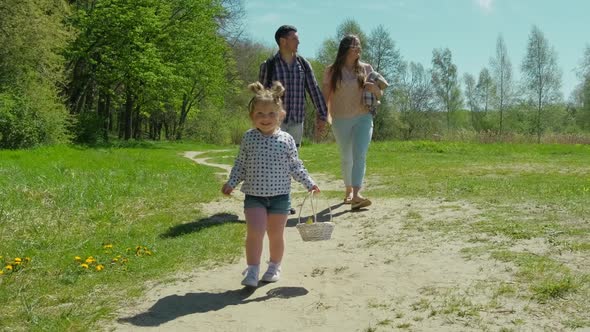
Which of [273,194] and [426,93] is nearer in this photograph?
[273,194]

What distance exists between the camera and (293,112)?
304 inches

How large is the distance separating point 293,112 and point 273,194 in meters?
3.13

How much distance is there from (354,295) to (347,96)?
4418 mm

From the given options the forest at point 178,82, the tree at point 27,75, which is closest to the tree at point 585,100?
the forest at point 178,82

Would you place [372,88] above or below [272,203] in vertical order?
above

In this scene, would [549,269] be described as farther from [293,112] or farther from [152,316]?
[293,112]

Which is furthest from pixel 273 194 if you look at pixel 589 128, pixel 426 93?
pixel 426 93

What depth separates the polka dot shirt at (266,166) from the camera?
4758mm

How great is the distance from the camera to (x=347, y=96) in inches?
321

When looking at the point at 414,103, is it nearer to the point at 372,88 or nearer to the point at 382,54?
the point at 382,54

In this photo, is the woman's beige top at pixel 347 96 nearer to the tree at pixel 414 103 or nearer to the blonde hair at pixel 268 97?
the blonde hair at pixel 268 97

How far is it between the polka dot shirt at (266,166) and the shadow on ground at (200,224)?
2.07 metres

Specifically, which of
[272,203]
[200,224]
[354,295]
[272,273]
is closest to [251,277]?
[272,273]

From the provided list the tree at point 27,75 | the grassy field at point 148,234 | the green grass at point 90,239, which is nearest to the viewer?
the grassy field at point 148,234
